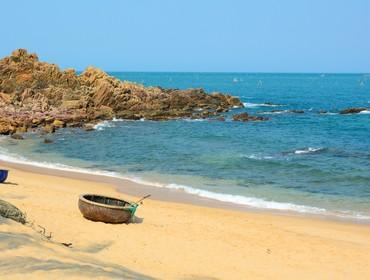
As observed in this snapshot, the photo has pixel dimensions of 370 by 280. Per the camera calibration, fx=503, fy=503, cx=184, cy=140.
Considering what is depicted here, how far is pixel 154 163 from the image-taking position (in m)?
29.2

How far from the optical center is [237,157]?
31.0 m

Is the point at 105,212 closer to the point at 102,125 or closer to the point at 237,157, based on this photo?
the point at 237,157

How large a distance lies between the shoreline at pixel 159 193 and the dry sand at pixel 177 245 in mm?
722

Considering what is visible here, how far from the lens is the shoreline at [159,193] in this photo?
1861 centimetres

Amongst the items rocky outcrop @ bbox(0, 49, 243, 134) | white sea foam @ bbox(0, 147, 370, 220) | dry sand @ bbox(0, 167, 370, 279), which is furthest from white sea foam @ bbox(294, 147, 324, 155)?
rocky outcrop @ bbox(0, 49, 243, 134)

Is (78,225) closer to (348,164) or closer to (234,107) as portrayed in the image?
(348,164)

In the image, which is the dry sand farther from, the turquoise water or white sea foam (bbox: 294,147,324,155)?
white sea foam (bbox: 294,147,324,155)

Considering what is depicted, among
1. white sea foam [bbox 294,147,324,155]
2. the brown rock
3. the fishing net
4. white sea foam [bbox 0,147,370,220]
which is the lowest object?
the brown rock

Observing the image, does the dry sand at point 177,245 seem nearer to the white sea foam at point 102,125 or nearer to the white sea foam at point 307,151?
the white sea foam at point 307,151

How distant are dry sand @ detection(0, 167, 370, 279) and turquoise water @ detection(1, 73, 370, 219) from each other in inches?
127

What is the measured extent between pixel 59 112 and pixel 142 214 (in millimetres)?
34122

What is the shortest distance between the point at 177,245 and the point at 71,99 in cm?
4267

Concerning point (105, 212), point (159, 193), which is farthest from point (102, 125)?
point (105, 212)

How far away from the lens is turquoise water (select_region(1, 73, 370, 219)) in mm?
21859
